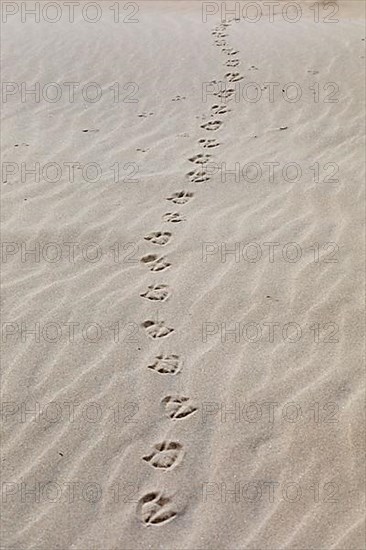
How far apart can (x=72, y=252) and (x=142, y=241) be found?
0.43 metres

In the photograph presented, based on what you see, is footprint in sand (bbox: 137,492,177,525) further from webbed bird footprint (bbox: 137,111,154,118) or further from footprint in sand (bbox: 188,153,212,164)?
webbed bird footprint (bbox: 137,111,154,118)

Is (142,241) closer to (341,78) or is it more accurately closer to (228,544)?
(228,544)

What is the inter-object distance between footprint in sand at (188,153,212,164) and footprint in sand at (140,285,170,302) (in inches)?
70.1

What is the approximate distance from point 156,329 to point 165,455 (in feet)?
2.84

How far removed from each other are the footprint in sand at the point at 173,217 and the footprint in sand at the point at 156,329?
1151 mm

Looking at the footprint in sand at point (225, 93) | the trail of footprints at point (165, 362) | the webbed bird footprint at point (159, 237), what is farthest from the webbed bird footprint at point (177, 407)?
the footprint in sand at point (225, 93)

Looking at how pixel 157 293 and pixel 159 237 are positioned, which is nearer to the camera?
pixel 157 293

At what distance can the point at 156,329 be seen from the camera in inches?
144

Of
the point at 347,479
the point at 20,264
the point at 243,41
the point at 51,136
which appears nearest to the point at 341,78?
the point at 243,41

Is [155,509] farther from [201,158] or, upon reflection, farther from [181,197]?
[201,158]

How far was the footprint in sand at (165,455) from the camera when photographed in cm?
289

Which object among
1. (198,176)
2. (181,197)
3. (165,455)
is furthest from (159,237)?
(165,455)

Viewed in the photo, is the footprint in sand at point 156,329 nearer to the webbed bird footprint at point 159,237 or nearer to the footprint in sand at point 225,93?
the webbed bird footprint at point 159,237

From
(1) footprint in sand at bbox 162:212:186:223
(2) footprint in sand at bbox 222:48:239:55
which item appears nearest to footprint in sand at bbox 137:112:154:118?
(2) footprint in sand at bbox 222:48:239:55
